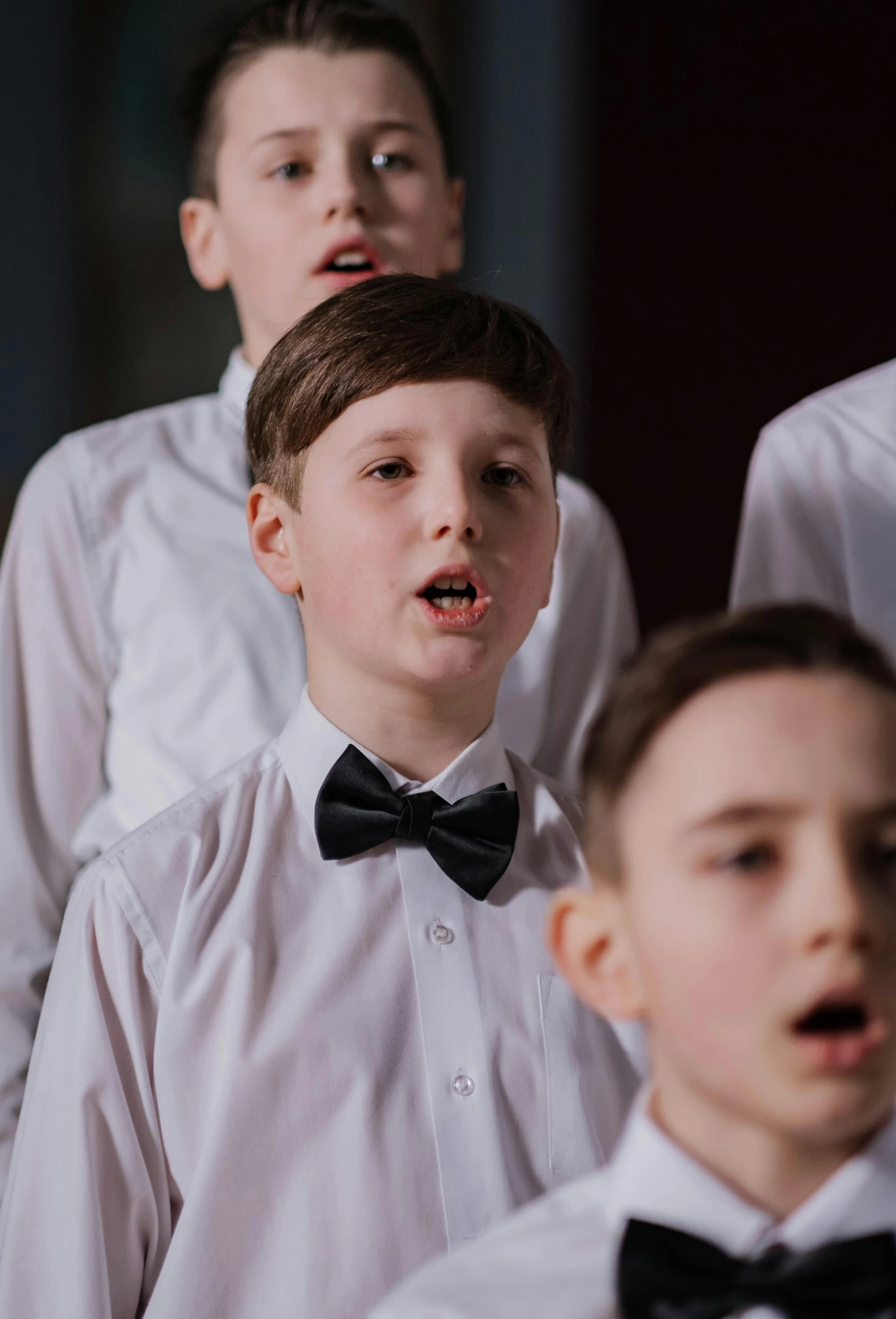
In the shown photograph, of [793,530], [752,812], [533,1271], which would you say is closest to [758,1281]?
[533,1271]

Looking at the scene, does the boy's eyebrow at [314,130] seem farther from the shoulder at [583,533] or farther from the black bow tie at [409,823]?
the black bow tie at [409,823]

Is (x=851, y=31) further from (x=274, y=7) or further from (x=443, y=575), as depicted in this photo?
(x=443, y=575)

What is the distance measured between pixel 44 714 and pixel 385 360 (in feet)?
2.31

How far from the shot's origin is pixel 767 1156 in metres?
0.93

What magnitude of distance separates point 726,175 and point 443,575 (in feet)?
5.84

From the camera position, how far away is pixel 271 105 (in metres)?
1.85

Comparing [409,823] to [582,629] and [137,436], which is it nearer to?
A: [582,629]

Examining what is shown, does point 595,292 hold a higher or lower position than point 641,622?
higher

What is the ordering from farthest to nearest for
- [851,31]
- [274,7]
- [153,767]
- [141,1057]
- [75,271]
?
[75,271]
[851,31]
[274,7]
[153,767]
[141,1057]

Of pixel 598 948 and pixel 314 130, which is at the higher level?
pixel 314 130

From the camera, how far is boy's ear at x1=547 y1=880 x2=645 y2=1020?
3.16 feet

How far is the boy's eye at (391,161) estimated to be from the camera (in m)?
1.83

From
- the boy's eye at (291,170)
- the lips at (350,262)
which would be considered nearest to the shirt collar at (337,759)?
the lips at (350,262)

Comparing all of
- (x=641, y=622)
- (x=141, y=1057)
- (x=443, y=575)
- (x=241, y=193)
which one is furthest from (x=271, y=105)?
(x=641, y=622)
